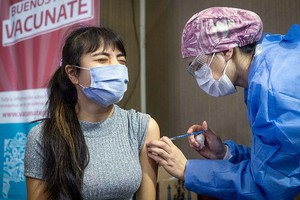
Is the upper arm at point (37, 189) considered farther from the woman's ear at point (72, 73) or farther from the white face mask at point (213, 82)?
the white face mask at point (213, 82)

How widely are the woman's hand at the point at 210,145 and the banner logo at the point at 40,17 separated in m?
1.11

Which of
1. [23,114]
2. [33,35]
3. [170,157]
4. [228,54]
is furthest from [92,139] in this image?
[33,35]

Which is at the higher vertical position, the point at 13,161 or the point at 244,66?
the point at 244,66

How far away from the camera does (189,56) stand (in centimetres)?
125

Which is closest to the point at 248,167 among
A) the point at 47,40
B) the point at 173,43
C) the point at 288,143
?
the point at 288,143

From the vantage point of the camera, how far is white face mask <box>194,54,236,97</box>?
1217 millimetres

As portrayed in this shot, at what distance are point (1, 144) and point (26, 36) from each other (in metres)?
0.86

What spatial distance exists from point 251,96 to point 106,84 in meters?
0.60

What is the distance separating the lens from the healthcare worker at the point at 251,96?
0.99m

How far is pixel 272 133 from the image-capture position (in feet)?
3.24

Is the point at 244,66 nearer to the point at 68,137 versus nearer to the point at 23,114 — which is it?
the point at 68,137

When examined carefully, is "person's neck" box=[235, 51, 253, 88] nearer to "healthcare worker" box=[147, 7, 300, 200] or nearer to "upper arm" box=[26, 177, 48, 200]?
"healthcare worker" box=[147, 7, 300, 200]

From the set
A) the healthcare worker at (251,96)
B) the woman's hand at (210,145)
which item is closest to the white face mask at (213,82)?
the healthcare worker at (251,96)

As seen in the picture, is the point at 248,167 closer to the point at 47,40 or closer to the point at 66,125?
→ the point at 66,125
